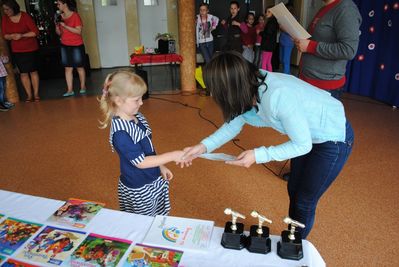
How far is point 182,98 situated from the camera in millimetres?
5168

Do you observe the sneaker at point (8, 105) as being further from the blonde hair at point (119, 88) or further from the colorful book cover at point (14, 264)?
Result: the colorful book cover at point (14, 264)

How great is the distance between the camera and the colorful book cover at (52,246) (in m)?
1.07

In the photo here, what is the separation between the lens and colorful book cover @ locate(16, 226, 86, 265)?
1.07 metres

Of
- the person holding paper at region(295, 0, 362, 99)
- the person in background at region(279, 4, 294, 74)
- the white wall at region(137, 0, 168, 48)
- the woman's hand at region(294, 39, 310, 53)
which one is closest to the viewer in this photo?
the person holding paper at region(295, 0, 362, 99)

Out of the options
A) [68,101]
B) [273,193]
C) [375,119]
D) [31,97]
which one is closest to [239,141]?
[273,193]

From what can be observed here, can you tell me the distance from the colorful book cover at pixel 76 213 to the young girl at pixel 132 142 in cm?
24

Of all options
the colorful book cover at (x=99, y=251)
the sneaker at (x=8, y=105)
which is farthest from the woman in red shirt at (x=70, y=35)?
the colorful book cover at (x=99, y=251)

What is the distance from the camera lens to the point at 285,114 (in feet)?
3.74

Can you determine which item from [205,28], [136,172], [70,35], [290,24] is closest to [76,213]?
[136,172]

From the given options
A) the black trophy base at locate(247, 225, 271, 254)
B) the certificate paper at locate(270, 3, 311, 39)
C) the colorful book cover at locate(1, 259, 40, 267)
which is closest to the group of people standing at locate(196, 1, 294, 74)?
the certificate paper at locate(270, 3, 311, 39)

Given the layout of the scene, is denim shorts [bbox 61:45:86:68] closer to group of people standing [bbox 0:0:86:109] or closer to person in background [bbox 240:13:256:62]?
group of people standing [bbox 0:0:86:109]

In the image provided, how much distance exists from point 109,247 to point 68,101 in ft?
14.5

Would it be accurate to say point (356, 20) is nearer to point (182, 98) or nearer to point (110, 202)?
point (110, 202)

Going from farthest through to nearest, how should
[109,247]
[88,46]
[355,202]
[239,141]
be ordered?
[88,46]
[239,141]
[355,202]
[109,247]
